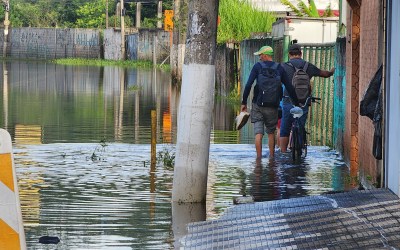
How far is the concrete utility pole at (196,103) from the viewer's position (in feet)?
40.5

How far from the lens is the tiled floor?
905 cm

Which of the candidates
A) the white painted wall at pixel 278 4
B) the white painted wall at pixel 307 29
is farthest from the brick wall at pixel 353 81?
the white painted wall at pixel 278 4

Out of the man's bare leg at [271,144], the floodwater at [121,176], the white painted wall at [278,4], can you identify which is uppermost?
the white painted wall at [278,4]

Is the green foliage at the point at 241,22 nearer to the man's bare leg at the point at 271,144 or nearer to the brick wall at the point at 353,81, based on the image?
the man's bare leg at the point at 271,144

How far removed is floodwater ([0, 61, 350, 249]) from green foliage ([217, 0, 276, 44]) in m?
12.1

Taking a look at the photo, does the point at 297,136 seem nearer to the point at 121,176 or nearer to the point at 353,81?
the point at 353,81

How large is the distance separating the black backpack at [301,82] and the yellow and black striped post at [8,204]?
1041 cm

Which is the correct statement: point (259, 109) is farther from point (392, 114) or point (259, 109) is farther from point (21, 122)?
point (21, 122)

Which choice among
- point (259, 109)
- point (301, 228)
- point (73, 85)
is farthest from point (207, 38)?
point (73, 85)

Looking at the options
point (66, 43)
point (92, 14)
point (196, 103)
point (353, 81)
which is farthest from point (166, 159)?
point (92, 14)

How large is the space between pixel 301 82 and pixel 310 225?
769 centimetres

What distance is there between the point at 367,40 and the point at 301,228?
463 centimetres

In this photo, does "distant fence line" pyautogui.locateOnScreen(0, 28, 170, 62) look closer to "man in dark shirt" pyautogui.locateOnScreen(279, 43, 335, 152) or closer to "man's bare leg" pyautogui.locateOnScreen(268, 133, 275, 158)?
"man in dark shirt" pyautogui.locateOnScreen(279, 43, 335, 152)

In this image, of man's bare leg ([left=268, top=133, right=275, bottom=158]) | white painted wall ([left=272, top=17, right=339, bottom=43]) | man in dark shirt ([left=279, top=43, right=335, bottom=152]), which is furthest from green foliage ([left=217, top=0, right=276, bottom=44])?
man's bare leg ([left=268, top=133, right=275, bottom=158])
